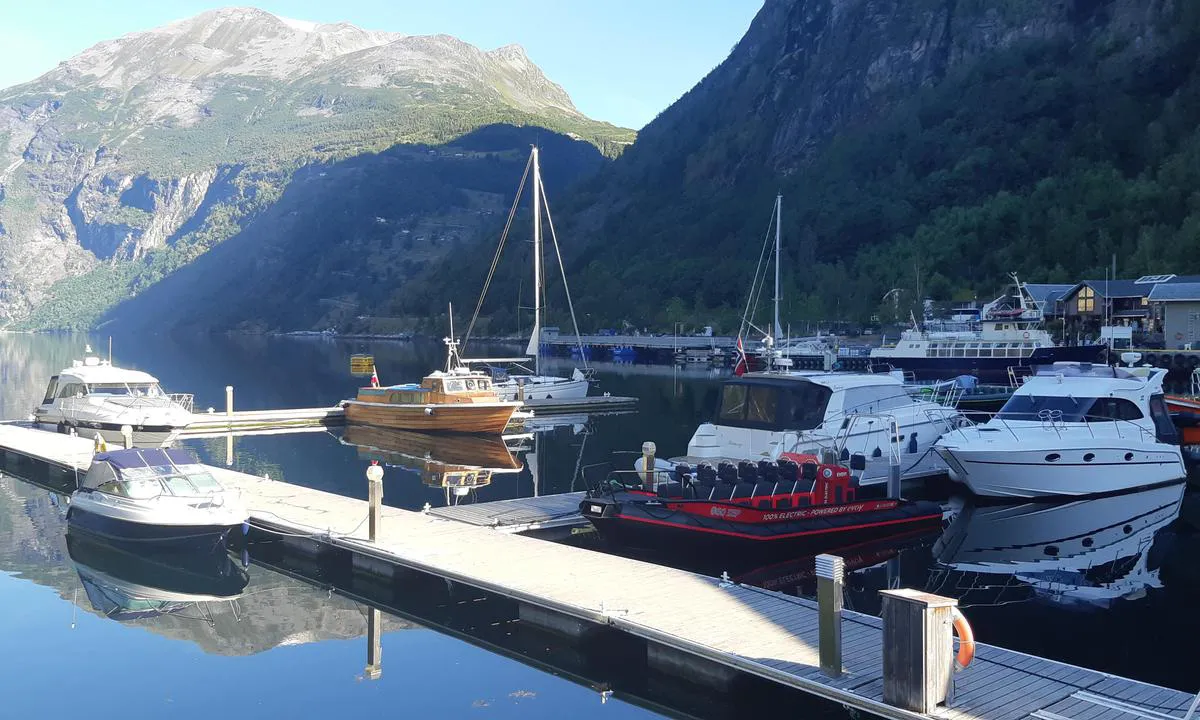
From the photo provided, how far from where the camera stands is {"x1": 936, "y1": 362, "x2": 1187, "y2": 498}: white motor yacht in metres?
25.1

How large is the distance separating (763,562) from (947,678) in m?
8.62

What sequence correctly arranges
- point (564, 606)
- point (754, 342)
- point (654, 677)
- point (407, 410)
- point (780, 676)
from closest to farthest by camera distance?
point (780, 676) < point (654, 677) < point (564, 606) < point (407, 410) < point (754, 342)

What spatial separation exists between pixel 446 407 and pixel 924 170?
113048 mm

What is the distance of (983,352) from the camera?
199 feet

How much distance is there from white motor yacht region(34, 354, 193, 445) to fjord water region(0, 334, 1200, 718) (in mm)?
10039

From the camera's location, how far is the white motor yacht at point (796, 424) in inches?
963

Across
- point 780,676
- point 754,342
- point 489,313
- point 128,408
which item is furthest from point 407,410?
point 489,313

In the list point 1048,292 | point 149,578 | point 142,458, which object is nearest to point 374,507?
point 149,578

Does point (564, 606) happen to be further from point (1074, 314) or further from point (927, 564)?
point (1074, 314)

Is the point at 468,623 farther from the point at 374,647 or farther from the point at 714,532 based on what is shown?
the point at 714,532

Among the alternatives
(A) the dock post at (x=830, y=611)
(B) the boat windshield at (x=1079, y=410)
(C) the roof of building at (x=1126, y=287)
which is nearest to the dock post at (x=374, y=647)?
(A) the dock post at (x=830, y=611)

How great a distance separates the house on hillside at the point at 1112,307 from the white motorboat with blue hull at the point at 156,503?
6647 centimetres

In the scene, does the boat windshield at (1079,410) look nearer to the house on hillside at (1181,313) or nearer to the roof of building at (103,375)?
the roof of building at (103,375)

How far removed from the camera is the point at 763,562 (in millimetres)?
19047
